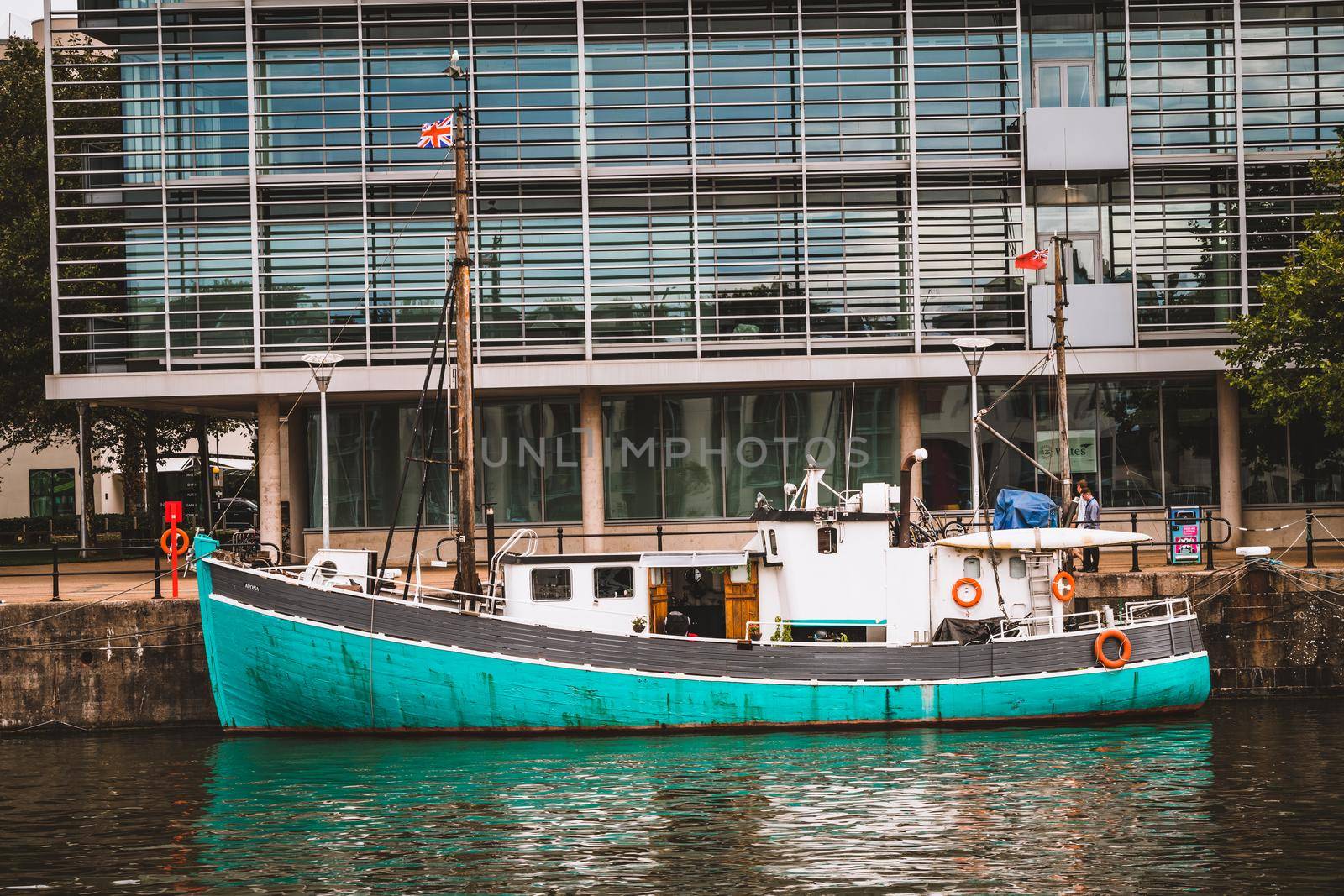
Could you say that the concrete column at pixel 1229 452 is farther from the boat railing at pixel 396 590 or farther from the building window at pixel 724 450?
the boat railing at pixel 396 590

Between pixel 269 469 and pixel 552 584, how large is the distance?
11.6 meters

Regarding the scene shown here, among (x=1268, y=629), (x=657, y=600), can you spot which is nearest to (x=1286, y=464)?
(x=1268, y=629)

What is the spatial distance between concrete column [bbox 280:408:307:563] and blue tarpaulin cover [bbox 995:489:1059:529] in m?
17.0

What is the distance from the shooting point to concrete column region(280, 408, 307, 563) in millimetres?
33031

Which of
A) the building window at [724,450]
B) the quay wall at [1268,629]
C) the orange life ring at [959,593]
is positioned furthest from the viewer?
the building window at [724,450]

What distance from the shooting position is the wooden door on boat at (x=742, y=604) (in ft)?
72.2

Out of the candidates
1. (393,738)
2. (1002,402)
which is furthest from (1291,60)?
(393,738)

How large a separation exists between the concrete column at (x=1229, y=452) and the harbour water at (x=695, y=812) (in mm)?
10433

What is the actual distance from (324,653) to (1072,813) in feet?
36.2

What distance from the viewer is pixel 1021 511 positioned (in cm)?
2309

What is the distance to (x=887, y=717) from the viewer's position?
21547 millimetres

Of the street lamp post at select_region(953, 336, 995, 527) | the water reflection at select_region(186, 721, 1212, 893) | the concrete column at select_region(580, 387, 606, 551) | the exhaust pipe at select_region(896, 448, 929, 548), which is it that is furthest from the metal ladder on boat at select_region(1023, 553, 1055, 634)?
the concrete column at select_region(580, 387, 606, 551)

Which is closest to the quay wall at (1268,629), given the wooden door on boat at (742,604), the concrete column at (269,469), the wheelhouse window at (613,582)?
the wooden door on boat at (742,604)

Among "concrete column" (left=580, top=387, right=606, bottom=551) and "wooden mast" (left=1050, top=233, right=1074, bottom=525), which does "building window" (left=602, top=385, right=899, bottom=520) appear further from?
"wooden mast" (left=1050, top=233, right=1074, bottom=525)
